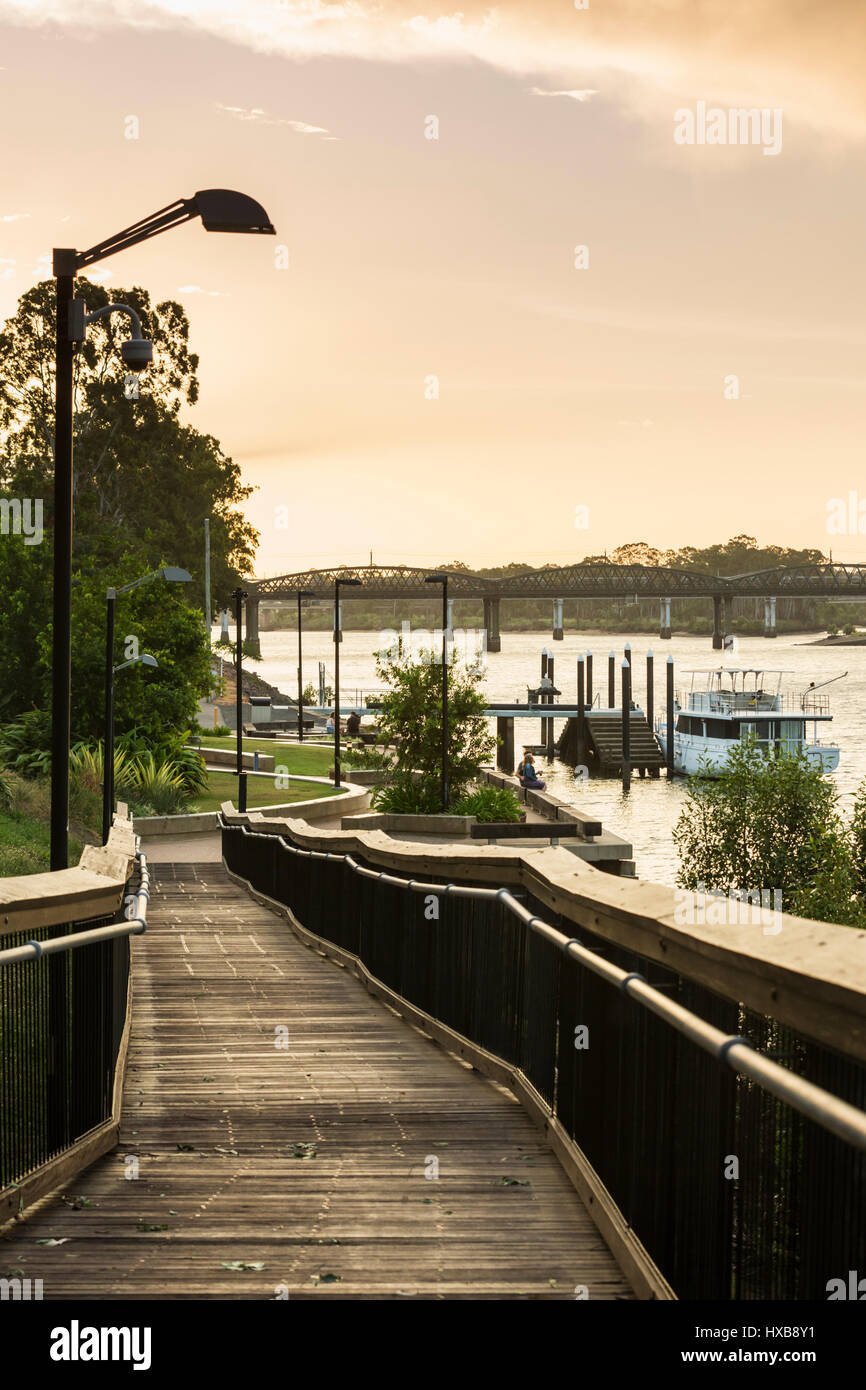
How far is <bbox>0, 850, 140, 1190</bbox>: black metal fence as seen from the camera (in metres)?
5.87

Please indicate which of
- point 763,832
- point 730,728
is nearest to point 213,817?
point 763,832

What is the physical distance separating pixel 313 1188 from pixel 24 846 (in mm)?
18494

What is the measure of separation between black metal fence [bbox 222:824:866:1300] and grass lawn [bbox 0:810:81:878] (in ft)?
41.2

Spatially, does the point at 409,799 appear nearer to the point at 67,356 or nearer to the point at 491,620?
the point at 67,356

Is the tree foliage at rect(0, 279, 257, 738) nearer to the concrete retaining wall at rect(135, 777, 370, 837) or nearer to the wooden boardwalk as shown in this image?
the concrete retaining wall at rect(135, 777, 370, 837)

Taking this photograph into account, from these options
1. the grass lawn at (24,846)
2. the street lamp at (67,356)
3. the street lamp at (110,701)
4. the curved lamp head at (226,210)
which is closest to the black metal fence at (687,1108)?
the street lamp at (67,356)

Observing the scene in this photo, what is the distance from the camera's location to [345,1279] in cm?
484

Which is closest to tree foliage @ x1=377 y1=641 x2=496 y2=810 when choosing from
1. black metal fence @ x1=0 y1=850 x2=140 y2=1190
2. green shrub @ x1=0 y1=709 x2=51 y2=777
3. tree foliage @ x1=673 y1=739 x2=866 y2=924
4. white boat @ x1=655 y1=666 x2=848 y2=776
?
tree foliage @ x1=673 y1=739 x2=866 y2=924

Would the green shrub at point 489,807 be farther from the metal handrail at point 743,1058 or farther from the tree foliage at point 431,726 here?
the metal handrail at point 743,1058

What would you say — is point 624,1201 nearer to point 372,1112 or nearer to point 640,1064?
point 640,1064

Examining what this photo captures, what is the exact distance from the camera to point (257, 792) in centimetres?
4097

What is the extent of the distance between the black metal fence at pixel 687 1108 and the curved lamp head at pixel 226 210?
5.80 meters

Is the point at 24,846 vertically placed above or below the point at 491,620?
below

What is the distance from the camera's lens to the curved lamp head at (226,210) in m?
11.0
